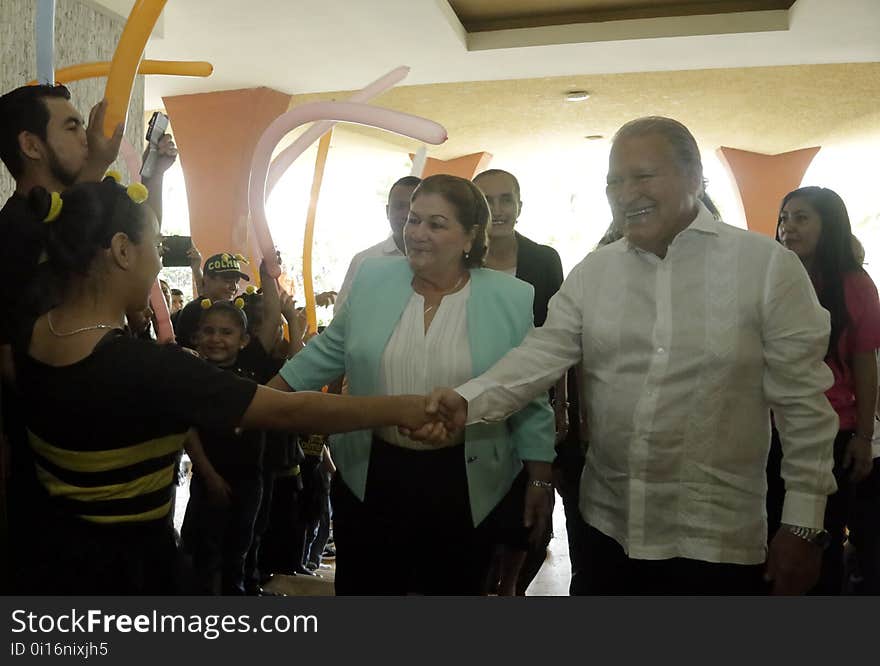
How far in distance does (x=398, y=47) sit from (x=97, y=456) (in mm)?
4780

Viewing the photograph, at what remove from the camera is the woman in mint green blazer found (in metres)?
1.87

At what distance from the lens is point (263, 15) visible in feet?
16.2

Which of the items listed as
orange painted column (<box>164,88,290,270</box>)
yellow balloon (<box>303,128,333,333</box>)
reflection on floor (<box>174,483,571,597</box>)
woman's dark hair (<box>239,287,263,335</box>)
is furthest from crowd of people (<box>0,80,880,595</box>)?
orange painted column (<box>164,88,290,270</box>)

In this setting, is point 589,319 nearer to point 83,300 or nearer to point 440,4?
point 83,300

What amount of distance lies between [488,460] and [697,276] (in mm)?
673

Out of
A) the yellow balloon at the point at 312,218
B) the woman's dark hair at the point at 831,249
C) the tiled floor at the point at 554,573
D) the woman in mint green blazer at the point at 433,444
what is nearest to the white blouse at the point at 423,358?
the woman in mint green blazer at the point at 433,444

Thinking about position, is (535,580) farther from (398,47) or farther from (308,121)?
(398,47)

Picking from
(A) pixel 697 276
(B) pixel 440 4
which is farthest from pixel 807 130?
(A) pixel 697 276

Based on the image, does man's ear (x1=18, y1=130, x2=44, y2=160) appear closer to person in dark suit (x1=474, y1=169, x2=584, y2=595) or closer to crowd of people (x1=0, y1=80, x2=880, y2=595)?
crowd of people (x1=0, y1=80, x2=880, y2=595)

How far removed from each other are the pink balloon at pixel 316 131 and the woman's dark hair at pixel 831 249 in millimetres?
1866

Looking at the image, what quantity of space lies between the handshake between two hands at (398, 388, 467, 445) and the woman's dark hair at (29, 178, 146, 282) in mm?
654

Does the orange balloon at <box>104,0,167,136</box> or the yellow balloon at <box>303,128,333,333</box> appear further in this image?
the yellow balloon at <box>303,128,333,333</box>

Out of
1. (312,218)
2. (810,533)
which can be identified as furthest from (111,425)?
(312,218)

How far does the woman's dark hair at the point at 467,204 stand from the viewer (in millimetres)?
2059
